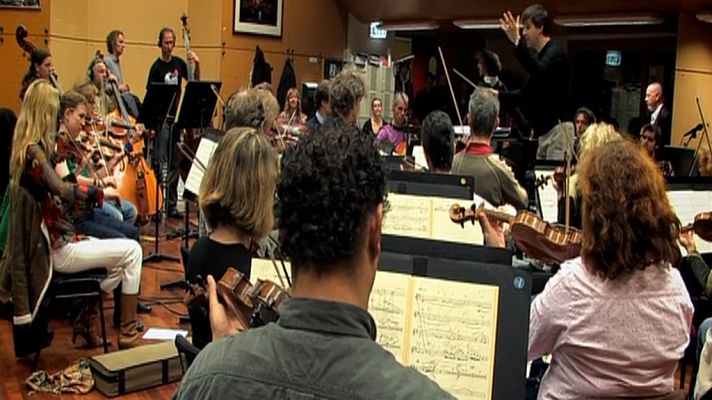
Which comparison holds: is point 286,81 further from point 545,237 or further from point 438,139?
point 545,237

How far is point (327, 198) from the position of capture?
43.1 inches

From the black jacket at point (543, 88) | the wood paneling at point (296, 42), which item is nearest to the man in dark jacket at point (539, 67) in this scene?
the black jacket at point (543, 88)

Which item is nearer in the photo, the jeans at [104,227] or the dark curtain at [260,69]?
the jeans at [104,227]

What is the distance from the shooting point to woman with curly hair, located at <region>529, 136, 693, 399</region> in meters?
2.00

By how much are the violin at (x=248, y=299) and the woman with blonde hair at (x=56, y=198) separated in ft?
7.31

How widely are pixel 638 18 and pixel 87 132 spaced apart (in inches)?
251

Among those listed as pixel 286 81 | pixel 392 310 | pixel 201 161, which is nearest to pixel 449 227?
pixel 392 310

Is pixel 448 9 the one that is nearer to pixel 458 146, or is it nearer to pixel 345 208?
pixel 458 146

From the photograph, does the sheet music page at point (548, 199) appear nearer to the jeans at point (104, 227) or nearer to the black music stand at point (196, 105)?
the jeans at point (104, 227)

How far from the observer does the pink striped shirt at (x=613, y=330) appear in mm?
2000

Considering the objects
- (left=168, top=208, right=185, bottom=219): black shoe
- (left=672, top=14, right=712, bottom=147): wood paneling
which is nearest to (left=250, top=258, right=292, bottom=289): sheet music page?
(left=168, top=208, right=185, bottom=219): black shoe

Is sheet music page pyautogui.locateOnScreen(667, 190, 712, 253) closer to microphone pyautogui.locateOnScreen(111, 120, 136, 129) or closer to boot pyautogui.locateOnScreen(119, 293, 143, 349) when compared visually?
boot pyautogui.locateOnScreen(119, 293, 143, 349)

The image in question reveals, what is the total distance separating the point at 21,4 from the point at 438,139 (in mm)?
6652

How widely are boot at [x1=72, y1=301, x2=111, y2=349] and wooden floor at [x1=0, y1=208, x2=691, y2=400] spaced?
0.25ft
